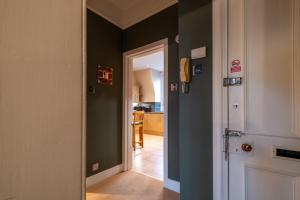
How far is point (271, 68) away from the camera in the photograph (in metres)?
1.11

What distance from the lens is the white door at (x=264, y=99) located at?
105cm

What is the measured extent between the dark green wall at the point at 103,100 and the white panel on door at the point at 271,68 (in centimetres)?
196

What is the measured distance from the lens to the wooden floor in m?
2.10

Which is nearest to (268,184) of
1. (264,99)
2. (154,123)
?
(264,99)

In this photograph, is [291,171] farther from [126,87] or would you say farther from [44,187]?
[126,87]

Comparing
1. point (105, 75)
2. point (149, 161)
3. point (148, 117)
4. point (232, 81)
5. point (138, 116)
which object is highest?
point (105, 75)

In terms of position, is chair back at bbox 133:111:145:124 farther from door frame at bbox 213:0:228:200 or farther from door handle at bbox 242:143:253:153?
door handle at bbox 242:143:253:153

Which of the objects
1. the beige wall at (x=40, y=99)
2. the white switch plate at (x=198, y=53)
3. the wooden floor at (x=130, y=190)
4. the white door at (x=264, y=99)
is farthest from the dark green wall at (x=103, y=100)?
the beige wall at (x=40, y=99)

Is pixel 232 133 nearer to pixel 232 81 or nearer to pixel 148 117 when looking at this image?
pixel 232 81

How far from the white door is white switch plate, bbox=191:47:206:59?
0.20 m

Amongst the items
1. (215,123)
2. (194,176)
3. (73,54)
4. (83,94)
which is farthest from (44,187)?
(194,176)

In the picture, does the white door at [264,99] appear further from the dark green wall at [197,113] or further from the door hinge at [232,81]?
the dark green wall at [197,113]

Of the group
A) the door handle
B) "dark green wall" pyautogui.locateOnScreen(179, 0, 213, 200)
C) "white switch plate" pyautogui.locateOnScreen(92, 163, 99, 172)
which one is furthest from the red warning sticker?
"white switch plate" pyautogui.locateOnScreen(92, 163, 99, 172)

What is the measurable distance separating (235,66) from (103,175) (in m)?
2.37
